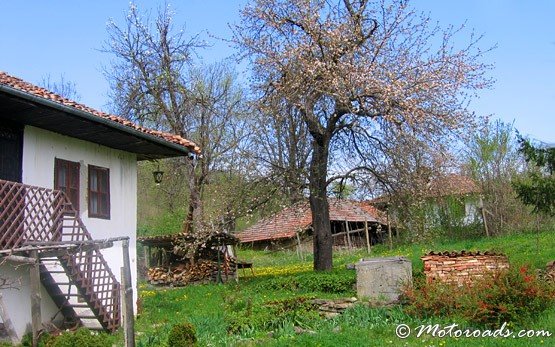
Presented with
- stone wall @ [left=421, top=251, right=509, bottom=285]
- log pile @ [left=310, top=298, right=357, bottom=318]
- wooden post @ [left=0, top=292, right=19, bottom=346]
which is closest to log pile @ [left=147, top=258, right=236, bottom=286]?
stone wall @ [left=421, top=251, right=509, bottom=285]

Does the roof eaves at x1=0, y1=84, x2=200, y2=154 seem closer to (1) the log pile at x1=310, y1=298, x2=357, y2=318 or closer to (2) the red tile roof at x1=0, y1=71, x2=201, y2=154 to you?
(2) the red tile roof at x1=0, y1=71, x2=201, y2=154

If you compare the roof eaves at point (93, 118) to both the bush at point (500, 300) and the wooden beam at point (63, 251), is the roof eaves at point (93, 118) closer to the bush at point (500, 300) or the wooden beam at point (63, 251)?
the wooden beam at point (63, 251)

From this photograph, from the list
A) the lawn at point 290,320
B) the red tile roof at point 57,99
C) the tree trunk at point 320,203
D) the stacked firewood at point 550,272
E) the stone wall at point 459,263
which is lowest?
the lawn at point 290,320

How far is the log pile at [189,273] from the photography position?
2614 cm

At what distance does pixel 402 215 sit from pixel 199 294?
6.46m

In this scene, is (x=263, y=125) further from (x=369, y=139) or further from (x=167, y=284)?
(x=167, y=284)

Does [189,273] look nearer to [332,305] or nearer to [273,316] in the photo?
[332,305]

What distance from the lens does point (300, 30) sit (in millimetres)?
19594

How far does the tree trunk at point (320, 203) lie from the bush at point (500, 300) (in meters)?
7.92

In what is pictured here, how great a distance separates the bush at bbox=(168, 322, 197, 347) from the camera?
924 centimetres

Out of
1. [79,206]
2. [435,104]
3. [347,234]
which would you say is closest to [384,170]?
[435,104]

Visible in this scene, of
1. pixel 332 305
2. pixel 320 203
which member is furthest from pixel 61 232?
pixel 320 203

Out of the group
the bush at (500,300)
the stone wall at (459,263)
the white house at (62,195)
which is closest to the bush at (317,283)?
the stone wall at (459,263)

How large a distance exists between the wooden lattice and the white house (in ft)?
0.06
